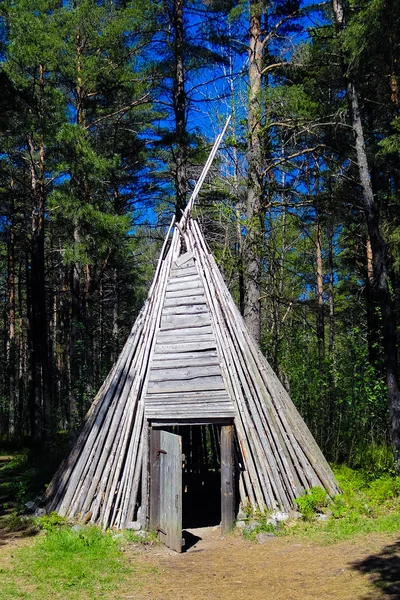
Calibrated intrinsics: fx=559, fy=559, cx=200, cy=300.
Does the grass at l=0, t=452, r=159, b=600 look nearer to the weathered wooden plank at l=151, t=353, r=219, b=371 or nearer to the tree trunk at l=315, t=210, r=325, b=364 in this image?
the weathered wooden plank at l=151, t=353, r=219, b=371

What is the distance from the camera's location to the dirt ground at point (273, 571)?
571 centimetres

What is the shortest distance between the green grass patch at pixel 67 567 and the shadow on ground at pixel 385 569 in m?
2.69

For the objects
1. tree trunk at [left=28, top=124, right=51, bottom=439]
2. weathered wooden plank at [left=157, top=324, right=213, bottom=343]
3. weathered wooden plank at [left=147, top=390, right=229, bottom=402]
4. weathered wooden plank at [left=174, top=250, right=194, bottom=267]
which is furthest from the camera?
tree trunk at [left=28, top=124, right=51, bottom=439]

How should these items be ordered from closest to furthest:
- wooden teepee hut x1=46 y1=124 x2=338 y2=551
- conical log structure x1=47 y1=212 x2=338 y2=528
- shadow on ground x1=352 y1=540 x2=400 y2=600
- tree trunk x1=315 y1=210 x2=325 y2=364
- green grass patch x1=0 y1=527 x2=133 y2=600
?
shadow on ground x1=352 y1=540 x2=400 y2=600
green grass patch x1=0 y1=527 x2=133 y2=600
wooden teepee hut x1=46 y1=124 x2=338 y2=551
conical log structure x1=47 y1=212 x2=338 y2=528
tree trunk x1=315 y1=210 x2=325 y2=364

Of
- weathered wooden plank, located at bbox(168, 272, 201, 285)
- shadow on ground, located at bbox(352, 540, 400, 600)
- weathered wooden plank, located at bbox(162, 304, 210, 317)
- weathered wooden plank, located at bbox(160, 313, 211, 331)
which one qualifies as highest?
weathered wooden plank, located at bbox(168, 272, 201, 285)

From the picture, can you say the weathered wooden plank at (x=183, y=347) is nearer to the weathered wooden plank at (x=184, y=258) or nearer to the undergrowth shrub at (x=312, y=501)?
the weathered wooden plank at (x=184, y=258)

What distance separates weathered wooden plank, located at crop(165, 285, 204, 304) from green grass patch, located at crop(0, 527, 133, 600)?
388 cm

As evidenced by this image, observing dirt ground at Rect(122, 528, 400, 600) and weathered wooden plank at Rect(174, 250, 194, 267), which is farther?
weathered wooden plank at Rect(174, 250, 194, 267)

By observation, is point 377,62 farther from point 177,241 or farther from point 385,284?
point 177,241

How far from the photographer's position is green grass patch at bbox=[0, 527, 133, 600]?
5.92m

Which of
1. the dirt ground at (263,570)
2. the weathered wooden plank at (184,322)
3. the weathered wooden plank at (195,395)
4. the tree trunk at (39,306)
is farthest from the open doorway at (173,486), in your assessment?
the tree trunk at (39,306)

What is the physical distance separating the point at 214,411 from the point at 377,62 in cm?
795

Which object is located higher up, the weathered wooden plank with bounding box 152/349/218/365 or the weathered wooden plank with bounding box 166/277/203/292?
the weathered wooden plank with bounding box 166/277/203/292

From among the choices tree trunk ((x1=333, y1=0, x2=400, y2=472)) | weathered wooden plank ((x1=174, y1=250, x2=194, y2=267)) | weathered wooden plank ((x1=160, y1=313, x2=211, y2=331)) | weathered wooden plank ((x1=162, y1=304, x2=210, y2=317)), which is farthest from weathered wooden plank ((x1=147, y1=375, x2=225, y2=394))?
tree trunk ((x1=333, y1=0, x2=400, y2=472))
